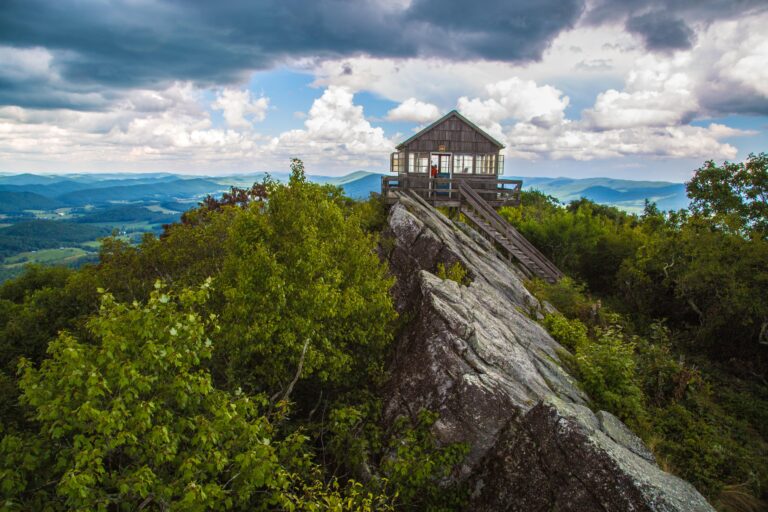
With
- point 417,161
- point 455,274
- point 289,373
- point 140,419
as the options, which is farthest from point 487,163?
point 140,419

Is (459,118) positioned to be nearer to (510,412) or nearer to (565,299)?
(565,299)

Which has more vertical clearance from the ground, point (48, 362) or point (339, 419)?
point (48, 362)

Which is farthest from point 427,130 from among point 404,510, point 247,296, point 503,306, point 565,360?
point 404,510

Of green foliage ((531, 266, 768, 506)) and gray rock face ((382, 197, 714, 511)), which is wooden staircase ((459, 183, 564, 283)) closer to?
green foliage ((531, 266, 768, 506))

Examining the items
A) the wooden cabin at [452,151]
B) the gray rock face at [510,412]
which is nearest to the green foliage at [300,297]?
the gray rock face at [510,412]

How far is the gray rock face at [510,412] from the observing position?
8297mm

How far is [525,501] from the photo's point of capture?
892cm

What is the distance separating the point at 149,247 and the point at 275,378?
10.3 m

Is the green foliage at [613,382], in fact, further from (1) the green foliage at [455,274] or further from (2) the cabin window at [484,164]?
(2) the cabin window at [484,164]

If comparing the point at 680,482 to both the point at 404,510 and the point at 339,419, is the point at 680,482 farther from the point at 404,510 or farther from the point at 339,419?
the point at 339,419

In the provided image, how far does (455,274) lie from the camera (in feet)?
58.0

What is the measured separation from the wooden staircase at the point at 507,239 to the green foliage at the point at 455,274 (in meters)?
9.68

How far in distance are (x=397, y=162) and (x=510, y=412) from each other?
29315mm

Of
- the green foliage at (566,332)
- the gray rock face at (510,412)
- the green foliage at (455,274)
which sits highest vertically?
the green foliage at (455,274)
